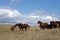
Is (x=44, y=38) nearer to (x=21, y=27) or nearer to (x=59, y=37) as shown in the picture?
(x=59, y=37)

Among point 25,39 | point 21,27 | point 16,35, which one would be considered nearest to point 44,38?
point 25,39

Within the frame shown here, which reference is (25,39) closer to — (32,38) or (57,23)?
(32,38)

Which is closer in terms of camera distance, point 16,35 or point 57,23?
point 16,35

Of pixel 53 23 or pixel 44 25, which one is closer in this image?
pixel 44 25

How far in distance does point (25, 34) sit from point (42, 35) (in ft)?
8.53

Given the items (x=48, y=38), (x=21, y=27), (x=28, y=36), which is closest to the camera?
(x=48, y=38)

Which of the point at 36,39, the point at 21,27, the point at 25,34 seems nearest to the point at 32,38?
the point at 36,39

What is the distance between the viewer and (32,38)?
24812 millimetres

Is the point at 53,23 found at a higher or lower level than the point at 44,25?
higher

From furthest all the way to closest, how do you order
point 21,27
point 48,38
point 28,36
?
point 21,27, point 28,36, point 48,38

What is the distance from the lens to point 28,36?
26266 mm

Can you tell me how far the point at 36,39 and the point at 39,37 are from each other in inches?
43.6

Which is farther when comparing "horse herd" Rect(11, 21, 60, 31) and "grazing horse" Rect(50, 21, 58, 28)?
"grazing horse" Rect(50, 21, 58, 28)

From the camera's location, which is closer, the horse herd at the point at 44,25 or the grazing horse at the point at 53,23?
the horse herd at the point at 44,25
